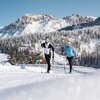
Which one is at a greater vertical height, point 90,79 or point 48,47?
point 48,47

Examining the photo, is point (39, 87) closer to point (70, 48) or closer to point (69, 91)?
point (69, 91)

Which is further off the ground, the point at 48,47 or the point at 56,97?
the point at 48,47

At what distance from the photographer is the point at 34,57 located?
257 ft

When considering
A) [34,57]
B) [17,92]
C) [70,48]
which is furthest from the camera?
[34,57]

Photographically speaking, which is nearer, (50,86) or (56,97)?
(56,97)

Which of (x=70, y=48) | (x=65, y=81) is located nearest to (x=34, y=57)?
(x=70, y=48)

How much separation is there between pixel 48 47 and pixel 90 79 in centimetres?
1598

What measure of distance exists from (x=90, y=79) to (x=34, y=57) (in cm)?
7495

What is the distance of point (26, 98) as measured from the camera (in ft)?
10.0

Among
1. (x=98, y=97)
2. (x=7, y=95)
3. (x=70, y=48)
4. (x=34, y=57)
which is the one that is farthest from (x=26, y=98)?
(x=34, y=57)

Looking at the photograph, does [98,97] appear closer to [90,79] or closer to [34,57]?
[90,79]

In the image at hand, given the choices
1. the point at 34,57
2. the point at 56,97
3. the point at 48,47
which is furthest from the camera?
the point at 34,57

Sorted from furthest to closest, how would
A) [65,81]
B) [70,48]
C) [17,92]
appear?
[70,48], [65,81], [17,92]

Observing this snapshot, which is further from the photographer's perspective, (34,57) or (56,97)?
(34,57)
